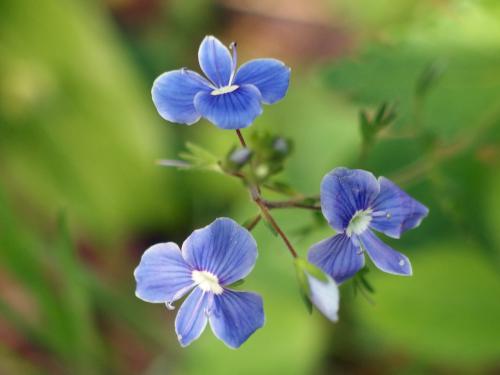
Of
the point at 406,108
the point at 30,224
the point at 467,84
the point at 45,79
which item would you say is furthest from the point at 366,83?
the point at 30,224

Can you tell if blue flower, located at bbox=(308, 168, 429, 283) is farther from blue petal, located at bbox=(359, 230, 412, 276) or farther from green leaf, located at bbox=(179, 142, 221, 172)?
green leaf, located at bbox=(179, 142, 221, 172)

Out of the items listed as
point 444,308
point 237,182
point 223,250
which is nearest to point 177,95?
point 223,250

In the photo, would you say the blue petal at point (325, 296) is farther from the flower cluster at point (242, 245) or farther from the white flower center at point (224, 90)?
the white flower center at point (224, 90)

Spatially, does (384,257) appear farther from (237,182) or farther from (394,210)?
(237,182)

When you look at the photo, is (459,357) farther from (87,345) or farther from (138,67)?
(138,67)

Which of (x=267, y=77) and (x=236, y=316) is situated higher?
(x=267, y=77)

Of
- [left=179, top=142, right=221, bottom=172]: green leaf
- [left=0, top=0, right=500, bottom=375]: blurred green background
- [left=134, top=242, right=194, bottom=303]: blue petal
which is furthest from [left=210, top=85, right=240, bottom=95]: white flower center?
[left=0, top=0, right=500, bottom=375]: blurred green background

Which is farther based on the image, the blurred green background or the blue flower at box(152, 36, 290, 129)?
the blurred green background
